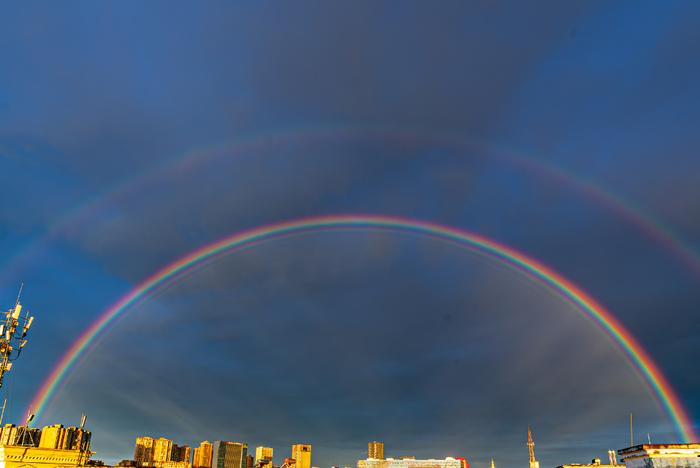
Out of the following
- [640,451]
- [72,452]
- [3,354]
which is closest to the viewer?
[640,451]

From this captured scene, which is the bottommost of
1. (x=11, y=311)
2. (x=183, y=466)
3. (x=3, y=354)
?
(x=183, y=466)

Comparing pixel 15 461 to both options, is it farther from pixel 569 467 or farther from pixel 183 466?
pixel 183 466

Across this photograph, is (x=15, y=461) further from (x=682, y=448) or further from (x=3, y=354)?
(x=682, y=448)

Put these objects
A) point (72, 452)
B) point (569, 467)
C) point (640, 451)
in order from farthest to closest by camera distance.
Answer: point (569, 467), point (72, 452), point (640, 451)

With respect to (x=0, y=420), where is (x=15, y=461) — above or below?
below

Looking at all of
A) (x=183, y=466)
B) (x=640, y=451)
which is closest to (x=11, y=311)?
(x=640, y=451)

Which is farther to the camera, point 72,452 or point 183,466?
point 183,466

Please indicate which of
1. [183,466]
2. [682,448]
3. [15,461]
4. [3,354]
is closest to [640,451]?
[682,448]
